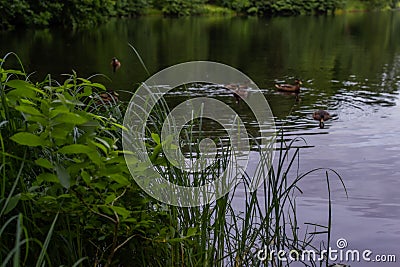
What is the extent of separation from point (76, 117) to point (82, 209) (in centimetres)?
40

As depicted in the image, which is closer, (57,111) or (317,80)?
(57,111)

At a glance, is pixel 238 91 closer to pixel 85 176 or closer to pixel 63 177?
pixel 85 176

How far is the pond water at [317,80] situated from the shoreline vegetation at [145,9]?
38.9 inches

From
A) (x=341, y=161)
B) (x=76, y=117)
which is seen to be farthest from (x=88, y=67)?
(x=76, y=117)

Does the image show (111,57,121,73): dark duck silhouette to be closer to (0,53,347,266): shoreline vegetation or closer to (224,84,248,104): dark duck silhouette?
(224,84,248,104): dark duck silhouette

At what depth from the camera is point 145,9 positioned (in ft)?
101

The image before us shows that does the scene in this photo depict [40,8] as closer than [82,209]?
No

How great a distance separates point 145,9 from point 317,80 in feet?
73.8

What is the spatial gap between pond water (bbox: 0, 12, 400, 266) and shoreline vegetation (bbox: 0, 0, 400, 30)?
988 millimetres

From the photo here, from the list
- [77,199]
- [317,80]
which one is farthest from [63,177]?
[317,80]

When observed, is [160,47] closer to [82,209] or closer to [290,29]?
[290,29]

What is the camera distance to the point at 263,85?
9.20 m

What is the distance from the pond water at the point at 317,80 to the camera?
408 centimetres

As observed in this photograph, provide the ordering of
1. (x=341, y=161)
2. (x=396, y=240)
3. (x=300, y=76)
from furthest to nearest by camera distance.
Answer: (x=300, y=76)
(x=341, y=161)
(x=396, y=240)
